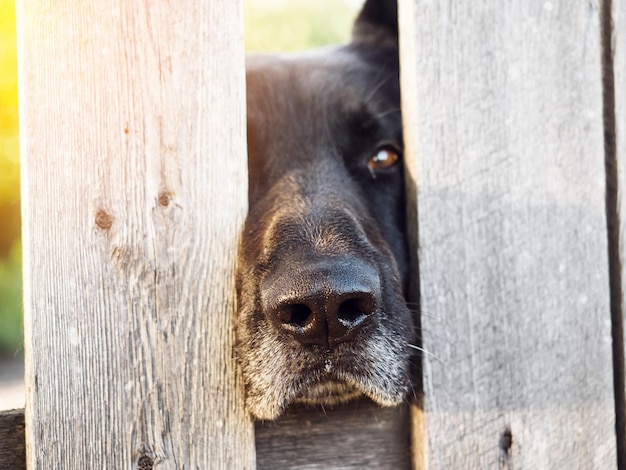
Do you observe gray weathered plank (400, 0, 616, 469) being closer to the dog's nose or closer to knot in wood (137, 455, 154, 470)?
the dog's nose

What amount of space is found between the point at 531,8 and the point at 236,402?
1285mm

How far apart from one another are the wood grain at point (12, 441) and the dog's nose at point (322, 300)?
0.64 meters

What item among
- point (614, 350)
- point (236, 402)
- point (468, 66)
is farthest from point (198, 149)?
point (614, 350)

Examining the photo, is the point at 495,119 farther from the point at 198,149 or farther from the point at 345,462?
the point at 345,462

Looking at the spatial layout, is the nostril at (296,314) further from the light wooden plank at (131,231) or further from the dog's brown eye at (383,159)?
the dog's brown eye at (383,159)

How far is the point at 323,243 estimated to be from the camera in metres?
1.73

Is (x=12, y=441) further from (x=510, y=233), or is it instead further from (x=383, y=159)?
(x=383, y=159)

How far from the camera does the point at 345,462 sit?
5.27 ft

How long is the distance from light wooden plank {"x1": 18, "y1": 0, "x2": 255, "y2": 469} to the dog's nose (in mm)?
155

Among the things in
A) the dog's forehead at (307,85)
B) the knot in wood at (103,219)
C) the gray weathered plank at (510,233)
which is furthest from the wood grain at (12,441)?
the dog's forehead at (307,85)

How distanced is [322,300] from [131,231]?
0.49m

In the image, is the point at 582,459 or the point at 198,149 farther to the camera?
the point at 582,459

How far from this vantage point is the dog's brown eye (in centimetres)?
240

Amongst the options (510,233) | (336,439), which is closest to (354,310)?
(336,439)
